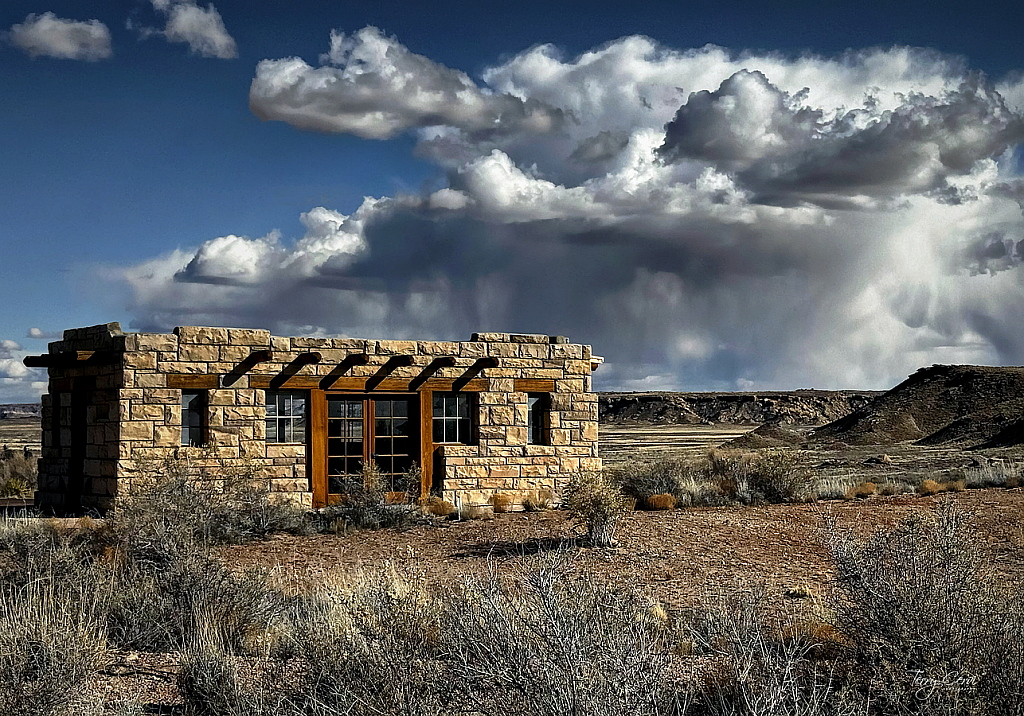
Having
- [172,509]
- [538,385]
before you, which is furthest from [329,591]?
[538,385]

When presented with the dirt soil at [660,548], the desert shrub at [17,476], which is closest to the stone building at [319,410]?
the dirt soil at [660,548]

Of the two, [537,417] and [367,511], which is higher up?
[537,417]

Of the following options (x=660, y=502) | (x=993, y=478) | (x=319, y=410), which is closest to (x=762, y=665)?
(x=660, y=502)

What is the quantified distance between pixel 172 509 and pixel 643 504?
7605mm

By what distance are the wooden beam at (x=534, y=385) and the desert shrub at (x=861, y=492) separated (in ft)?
18.5

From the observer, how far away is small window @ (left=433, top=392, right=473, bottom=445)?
18312 mm

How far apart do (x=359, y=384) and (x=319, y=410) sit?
80cm

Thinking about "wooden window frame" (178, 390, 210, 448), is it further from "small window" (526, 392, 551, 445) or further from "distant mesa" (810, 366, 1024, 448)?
"distant mesa" (810, 366, 1024, 448)

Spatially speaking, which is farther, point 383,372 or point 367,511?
point 383,372

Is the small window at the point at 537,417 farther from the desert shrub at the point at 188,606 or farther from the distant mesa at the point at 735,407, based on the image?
the distant mesa at the point at 735,407

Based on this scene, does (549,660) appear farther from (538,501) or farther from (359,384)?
(538,501)

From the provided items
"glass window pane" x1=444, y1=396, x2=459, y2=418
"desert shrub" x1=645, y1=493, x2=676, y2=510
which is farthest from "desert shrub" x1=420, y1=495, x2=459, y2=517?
"desert shrub" x1=645, y1=493, x2=676, y2=510

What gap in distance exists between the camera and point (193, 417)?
55.6ft

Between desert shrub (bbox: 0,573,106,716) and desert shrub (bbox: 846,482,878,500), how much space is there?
45.9ft
